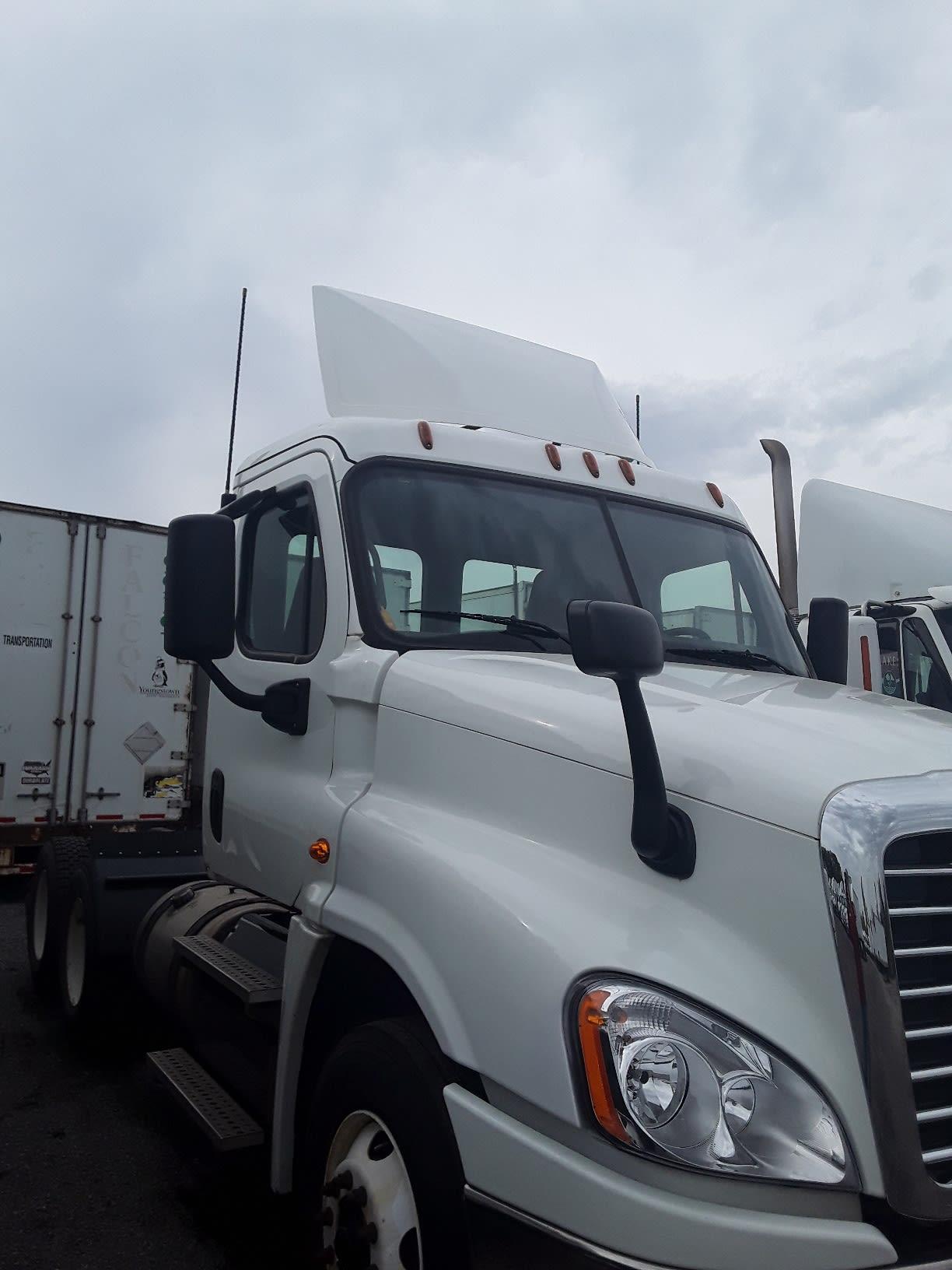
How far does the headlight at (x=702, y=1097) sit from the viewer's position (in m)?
1.81

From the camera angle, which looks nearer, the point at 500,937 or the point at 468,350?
the point at 500,937

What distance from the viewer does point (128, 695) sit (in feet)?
32.3

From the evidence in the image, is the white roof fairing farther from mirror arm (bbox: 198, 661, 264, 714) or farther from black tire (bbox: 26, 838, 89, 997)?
black tire (bbox: 26, 838, 89, 997)

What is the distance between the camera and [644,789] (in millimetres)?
2135

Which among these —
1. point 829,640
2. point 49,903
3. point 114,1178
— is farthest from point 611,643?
point 49,903

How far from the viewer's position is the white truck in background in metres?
9.10

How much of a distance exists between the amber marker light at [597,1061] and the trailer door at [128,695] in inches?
335

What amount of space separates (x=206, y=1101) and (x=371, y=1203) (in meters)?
1.28

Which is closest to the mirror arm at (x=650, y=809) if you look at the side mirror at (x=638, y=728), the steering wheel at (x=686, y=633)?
the side mirror at (x=638, y=728)

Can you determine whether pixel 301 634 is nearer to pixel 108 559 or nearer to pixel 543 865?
pixel 543 865

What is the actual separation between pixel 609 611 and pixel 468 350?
8.06ft

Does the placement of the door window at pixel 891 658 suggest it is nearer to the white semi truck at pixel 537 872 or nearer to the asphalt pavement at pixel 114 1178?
the white semi truck at pixel 537 872

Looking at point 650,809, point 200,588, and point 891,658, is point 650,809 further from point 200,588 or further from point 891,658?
point 891,658

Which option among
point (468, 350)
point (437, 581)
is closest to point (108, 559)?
point (468, 350)
